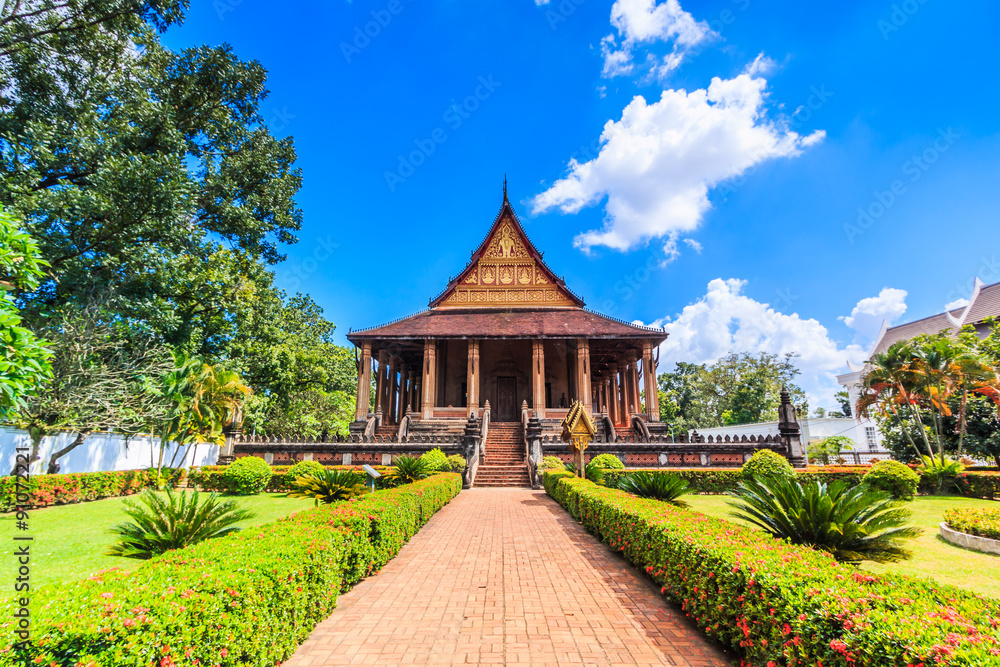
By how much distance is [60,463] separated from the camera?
14758 mm

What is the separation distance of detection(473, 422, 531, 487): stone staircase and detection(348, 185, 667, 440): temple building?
1420 millimetres

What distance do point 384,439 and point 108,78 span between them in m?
16.7

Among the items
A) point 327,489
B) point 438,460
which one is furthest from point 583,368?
point 327,489

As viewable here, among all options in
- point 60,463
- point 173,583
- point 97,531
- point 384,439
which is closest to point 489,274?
point 384,439

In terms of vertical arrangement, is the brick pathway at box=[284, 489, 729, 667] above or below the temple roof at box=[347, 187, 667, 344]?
below

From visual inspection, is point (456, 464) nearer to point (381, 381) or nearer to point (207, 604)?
point (381, 381)

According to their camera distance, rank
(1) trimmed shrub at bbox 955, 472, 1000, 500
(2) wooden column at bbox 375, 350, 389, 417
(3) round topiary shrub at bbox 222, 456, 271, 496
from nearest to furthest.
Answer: (3) round topiary shrub at bbox 222, 456, 271, 496, (1) trimmed shrub at bbox 955, 472, 1000, 500, (2) wooden column at bbox 375, 350, 389, 417

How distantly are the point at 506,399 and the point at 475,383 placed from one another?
448 cm

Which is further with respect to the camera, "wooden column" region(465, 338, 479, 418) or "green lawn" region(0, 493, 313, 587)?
"wooden column" region(465, 338, 479, 418)

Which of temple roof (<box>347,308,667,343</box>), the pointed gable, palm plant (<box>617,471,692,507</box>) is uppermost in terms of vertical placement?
the pointed gable

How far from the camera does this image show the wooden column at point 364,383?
956 inches

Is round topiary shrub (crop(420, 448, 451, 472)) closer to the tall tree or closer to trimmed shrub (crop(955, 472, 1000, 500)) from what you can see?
the tall tree

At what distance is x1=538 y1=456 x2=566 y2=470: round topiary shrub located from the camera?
16.3 metres

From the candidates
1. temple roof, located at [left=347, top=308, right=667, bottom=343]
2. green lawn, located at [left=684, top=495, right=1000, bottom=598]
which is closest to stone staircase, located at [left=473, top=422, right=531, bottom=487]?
temple roof, located at [left=347, top=308, right=667, bottom=343]
